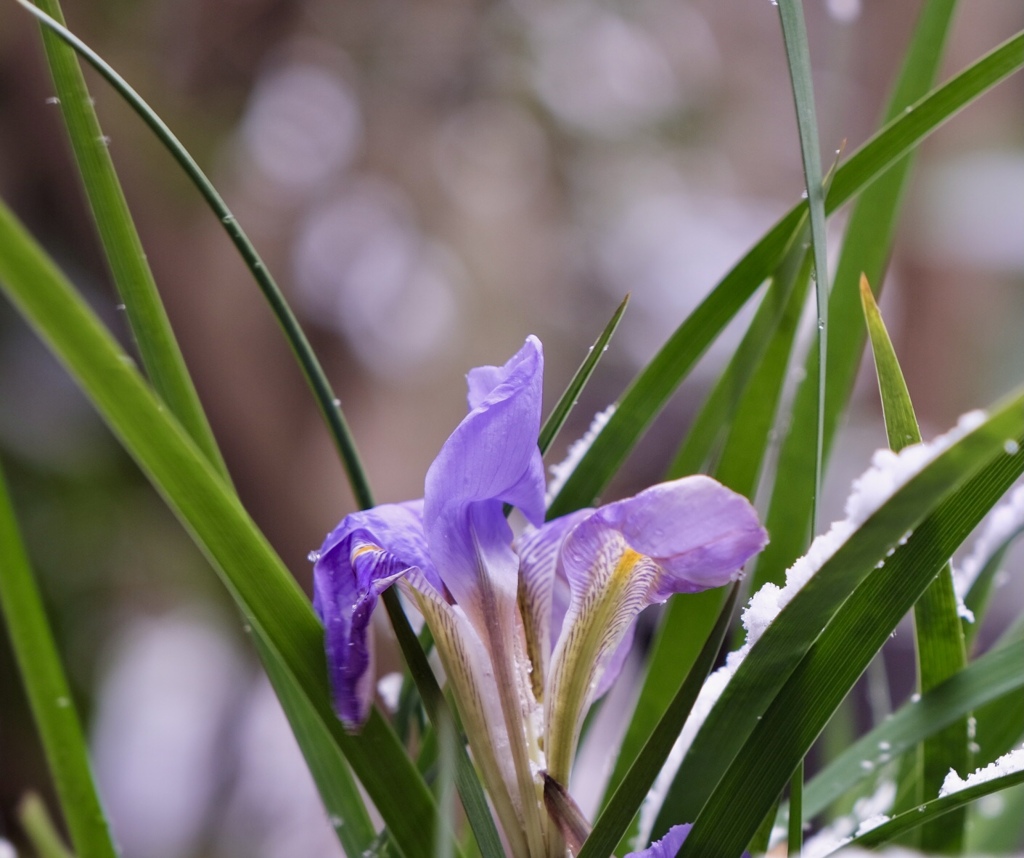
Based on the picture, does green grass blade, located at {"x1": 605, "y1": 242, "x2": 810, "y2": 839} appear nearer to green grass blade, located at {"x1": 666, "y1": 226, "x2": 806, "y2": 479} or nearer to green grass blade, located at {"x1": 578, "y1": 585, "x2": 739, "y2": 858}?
green grass blade, located at {"x1": 666, "y1": 226, "x2": 806, "y2": 479}

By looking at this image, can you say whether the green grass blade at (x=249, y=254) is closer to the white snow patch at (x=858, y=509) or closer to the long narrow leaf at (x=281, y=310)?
the long narrow leaf at (x=281, y=310)

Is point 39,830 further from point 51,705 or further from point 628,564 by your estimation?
point 628,564

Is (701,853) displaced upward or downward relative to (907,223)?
downward

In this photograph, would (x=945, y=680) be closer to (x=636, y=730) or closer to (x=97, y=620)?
(x=636, y=730)

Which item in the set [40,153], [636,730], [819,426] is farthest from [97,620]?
[819,426]

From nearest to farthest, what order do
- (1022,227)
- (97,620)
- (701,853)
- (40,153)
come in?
(701,853), (40,153), (97,620), (1022,227)

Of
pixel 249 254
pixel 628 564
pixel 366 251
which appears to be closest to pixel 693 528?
pixel 628 564

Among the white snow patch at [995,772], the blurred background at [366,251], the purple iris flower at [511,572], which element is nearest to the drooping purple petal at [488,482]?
the purple iris flower at [511,572]
